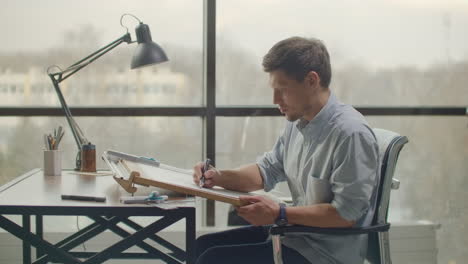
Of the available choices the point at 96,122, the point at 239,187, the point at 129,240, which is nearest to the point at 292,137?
the point at 239,187

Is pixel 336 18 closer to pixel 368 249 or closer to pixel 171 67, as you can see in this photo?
pixel 171 67

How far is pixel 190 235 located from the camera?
1.83 meters

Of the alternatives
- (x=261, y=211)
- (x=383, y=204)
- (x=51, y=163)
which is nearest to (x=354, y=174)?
(x=383, y=204)

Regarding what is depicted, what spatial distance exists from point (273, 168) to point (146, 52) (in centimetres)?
71

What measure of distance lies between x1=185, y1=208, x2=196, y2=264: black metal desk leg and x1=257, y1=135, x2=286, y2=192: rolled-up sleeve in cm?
43

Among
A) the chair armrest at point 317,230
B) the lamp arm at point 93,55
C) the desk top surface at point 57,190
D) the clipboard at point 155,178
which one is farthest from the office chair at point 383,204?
the lamp arm at point 93,55

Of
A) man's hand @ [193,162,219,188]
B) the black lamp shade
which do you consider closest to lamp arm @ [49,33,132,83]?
the black lamp shade

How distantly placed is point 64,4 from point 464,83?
208 cm

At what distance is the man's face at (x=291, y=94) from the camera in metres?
1.88

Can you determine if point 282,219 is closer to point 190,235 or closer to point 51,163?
point 190,235

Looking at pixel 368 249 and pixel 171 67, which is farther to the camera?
pixel 171 67

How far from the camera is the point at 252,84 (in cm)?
319

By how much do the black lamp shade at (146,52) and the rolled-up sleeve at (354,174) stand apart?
99cm

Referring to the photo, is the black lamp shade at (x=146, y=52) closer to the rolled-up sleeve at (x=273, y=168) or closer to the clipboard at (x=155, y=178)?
the clipboard at (x=155, y=178)
